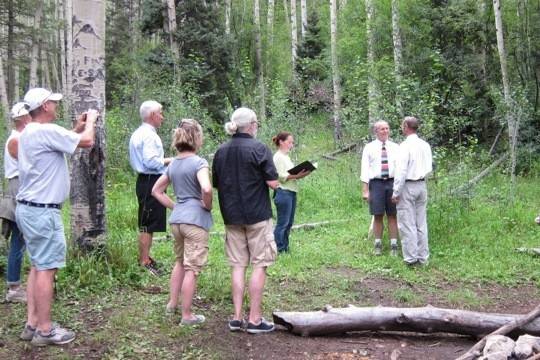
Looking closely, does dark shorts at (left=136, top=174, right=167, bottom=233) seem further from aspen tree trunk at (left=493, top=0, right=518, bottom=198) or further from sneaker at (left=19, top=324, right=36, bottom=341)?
aspen tree trunk at (left=493, top=0, right=518, bottom=198)

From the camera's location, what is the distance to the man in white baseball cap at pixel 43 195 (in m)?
4.32

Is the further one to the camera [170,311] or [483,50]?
[483,50]

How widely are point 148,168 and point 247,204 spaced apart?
191 cm

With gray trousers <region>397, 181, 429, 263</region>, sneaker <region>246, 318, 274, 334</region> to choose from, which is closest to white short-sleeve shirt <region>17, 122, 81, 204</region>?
sneaker <region>246, 318, 274, 334</region>

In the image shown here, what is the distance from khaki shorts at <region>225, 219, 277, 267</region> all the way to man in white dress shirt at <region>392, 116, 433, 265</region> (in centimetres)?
296

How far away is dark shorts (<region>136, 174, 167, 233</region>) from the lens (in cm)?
638

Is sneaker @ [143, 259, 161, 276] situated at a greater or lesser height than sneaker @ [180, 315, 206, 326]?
greater

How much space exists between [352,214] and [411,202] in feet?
11.3

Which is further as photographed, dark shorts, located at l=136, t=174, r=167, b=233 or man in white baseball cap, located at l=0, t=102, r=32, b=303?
dark shorts, located at l=136, t=174, r=167, b=233

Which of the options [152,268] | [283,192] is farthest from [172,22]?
[152,268]

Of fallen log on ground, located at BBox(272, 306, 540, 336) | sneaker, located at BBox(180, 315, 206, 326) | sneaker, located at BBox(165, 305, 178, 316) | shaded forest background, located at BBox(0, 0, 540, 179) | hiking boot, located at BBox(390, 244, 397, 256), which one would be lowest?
fallen log on ground, located at BBox(272, 306, 540, 336)

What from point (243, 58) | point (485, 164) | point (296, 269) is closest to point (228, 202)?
point (296, 269)

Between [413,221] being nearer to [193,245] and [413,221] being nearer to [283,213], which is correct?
[283,213]

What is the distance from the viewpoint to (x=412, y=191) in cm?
737
